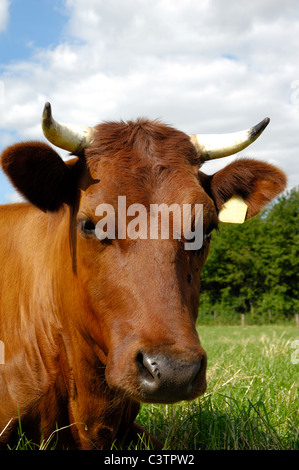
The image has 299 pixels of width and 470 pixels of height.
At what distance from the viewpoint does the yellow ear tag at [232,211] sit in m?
4.24

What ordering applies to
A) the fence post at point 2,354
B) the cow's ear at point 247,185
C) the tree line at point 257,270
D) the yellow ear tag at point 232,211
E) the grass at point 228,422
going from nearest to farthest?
the grass at point 228,422, the fence post at point 2,354, the cow's ear at point 247,185, the yellow ear tag at point 232,211, the tree line at point 257,270

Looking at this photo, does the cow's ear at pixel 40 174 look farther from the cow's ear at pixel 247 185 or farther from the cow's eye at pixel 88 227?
the cow's ear at pixel 247 185

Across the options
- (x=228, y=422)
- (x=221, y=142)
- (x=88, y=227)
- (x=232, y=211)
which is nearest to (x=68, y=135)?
(x=88, y=227)

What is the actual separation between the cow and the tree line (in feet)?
173

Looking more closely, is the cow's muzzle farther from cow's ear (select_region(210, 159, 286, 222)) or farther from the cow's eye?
cow's ear (select_region(210, 159, 286, 222))

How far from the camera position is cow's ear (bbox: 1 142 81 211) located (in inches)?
135

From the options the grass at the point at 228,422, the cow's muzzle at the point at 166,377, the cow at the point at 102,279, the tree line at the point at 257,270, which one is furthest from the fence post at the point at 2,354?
the tree line at the point at 257,270

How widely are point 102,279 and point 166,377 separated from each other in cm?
83

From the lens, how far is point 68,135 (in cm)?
349

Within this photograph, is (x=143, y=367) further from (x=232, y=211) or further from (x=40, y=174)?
(x=232, y=211)

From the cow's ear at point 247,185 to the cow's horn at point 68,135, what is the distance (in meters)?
1.08

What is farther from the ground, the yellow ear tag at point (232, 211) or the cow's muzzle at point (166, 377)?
the yellow ear tag at point (232, 211)

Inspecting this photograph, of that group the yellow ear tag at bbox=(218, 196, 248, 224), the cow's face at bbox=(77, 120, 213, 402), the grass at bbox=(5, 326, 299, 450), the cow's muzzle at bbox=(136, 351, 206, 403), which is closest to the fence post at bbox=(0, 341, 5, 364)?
the grass at bbox=(5, 326, 299, 450)

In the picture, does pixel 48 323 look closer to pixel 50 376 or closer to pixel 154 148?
pixel 50 376
